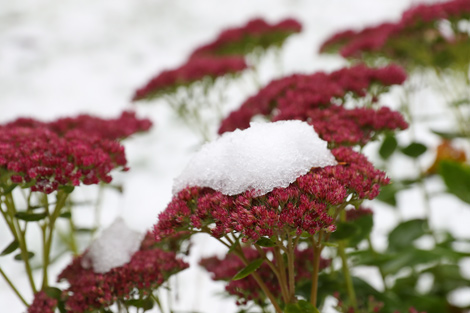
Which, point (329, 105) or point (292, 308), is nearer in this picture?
point (292, 308)

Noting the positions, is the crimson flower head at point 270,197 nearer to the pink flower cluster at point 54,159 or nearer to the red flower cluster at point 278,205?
the red flower cluster at point 278,205

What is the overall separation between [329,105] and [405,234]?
600 mm

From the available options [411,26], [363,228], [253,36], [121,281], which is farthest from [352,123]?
[253,36]

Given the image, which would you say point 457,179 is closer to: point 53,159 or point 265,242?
point 265,242

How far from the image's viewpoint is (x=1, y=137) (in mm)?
1104

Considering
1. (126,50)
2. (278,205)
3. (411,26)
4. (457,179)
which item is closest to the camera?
(278,205)

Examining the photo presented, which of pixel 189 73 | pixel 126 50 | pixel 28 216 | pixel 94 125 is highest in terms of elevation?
pixel 126 50

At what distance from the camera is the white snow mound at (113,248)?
3.58ft

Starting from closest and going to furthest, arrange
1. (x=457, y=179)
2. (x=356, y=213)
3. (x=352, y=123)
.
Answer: (x=352, y=123), (x=356, y=213), (x=457, y=179)

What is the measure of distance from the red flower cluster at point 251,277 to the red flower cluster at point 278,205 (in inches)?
9.3

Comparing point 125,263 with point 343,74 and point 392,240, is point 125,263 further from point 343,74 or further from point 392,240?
point 392,240

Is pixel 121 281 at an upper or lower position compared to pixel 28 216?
→ lower

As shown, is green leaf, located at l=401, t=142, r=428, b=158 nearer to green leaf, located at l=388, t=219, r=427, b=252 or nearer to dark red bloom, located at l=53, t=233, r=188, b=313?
green leaf, located at l=388, t=219, r=427, b=252

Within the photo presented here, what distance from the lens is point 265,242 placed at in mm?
850
